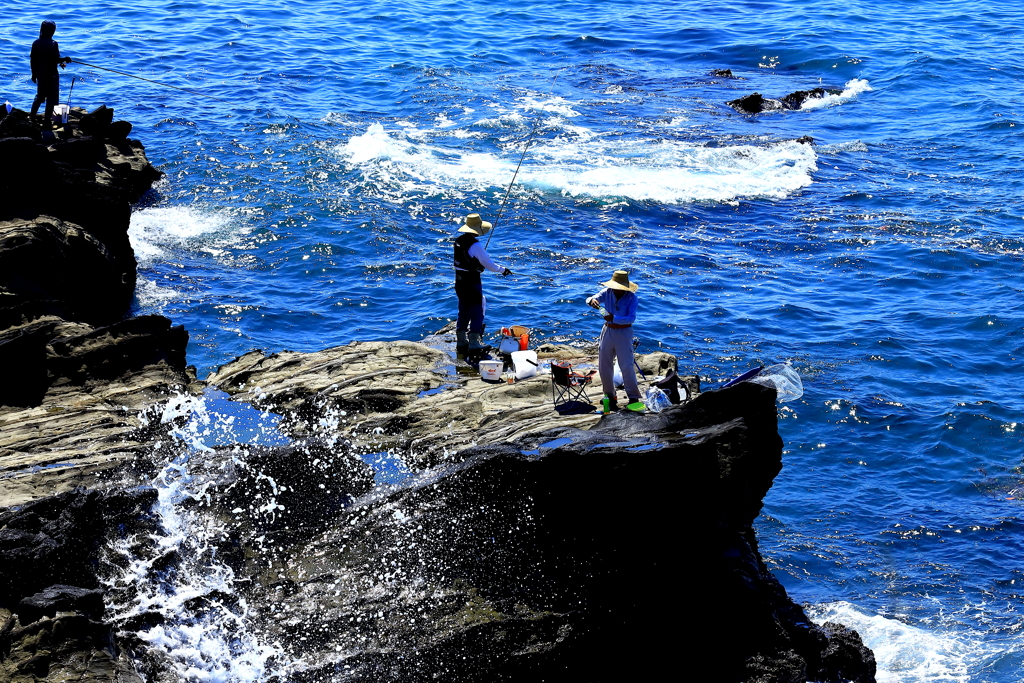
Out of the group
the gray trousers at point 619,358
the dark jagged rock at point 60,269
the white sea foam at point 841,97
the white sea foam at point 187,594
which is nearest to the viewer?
the white sea foam at point 187,594

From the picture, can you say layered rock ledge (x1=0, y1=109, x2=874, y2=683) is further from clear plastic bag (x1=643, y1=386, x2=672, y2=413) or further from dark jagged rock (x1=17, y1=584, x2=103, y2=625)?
clear plastic bag (x1=643, y1=386, x2=672, y2=413)

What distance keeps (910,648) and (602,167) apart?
1788 cm

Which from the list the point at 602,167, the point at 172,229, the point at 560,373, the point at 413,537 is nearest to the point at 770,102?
the point at 602,167

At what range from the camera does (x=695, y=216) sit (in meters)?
26.2

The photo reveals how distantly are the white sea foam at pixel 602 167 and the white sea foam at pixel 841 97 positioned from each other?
4.66 meters

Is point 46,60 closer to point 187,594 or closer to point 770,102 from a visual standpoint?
point 187,594

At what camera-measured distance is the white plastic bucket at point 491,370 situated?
13906 millimetres

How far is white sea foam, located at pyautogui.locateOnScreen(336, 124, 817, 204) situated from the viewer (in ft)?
90.0

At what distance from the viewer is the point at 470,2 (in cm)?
4822

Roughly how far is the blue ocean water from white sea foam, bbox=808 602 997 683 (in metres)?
0.04

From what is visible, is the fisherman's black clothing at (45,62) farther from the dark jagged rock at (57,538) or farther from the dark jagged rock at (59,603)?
the dark jagged rock at (59,603)

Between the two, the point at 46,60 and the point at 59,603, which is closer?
the point at 59,603

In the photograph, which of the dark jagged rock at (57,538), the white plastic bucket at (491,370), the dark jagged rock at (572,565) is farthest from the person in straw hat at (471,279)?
the dark jagged rock at (57,538)

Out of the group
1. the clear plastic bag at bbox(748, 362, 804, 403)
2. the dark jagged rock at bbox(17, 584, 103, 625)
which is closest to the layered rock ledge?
the dark jagged rock at bbox(17, 584, 103, 625)
